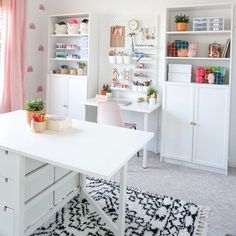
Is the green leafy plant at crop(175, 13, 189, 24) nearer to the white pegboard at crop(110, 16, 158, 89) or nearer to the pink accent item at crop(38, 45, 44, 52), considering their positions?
the white pegboard at crop(110, 16, 158, 89)

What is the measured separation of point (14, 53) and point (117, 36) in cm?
147

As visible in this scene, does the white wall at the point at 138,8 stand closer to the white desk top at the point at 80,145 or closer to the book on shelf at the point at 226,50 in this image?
the book on shelf at the point at 226,50

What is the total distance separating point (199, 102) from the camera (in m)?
3.62

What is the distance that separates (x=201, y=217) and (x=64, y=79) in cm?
284

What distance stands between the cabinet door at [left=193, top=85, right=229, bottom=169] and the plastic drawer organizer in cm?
69

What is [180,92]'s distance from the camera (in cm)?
371

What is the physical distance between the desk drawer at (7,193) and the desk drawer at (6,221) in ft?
0.13

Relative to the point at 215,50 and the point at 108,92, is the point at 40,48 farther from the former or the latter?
the point at 215,50

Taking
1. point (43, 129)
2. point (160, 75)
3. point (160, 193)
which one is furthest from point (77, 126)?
point (160, 75)

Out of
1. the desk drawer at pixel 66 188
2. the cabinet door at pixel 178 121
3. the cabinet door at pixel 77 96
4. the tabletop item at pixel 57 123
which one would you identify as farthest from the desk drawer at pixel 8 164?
the cabinet door at pixel 77 96

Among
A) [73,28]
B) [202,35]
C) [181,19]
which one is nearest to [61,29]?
[73,28]

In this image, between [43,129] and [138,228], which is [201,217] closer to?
[138,228]

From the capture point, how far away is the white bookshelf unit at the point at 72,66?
4.33 metres

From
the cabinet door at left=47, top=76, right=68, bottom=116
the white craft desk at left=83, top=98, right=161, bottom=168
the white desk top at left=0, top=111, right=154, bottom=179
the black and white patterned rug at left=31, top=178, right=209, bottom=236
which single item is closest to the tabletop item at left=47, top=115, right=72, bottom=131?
the white desk top at left=0, top=111, right=154, bottom=179
